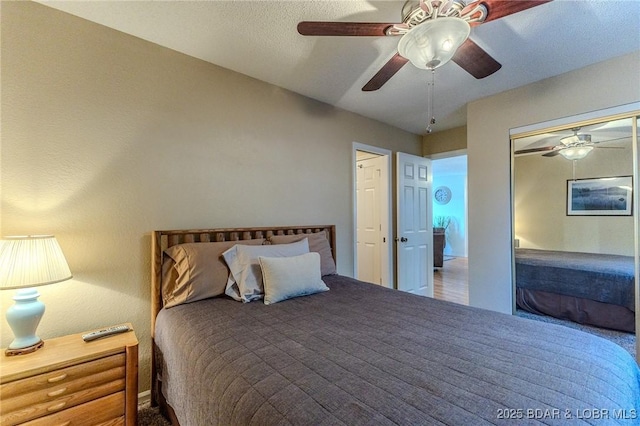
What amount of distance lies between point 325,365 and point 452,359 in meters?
0.52

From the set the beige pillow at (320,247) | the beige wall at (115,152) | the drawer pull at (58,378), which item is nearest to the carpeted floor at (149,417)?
the beige wall at (115,152)

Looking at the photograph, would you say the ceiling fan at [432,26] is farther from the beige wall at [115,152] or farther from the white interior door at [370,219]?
the white interior door at [370,219]

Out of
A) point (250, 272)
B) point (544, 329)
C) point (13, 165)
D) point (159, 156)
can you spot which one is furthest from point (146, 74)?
point (544, 329)

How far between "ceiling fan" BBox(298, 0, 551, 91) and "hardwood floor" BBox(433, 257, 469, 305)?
3562 millimetres

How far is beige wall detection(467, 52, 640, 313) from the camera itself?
2.48 m

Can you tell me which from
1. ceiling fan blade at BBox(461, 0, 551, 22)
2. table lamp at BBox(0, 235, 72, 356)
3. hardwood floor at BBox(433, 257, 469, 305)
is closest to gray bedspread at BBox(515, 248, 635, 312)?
hardwood floor at BBox(433, 257, 469, 305)

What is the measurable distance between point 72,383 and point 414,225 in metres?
3.77

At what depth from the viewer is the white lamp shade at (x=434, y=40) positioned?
124cm

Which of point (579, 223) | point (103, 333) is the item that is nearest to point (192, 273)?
point (103, 333)

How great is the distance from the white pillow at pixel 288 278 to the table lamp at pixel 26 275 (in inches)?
43.3

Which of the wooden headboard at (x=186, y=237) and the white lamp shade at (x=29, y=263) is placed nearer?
the white lamp shade at (x=29, y=263)

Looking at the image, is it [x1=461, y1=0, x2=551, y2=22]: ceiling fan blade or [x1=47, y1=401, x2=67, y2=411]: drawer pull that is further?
[x1=47, y1=401, x2=67, y2=411]: drawer pull

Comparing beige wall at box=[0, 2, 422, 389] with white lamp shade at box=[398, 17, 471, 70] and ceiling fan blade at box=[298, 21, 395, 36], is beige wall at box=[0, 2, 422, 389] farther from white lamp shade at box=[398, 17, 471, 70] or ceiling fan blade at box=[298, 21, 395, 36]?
white lamp shade at box=[398, 17, 471, 70]

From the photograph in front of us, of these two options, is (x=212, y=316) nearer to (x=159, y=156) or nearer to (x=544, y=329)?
(x=159, y=156)
